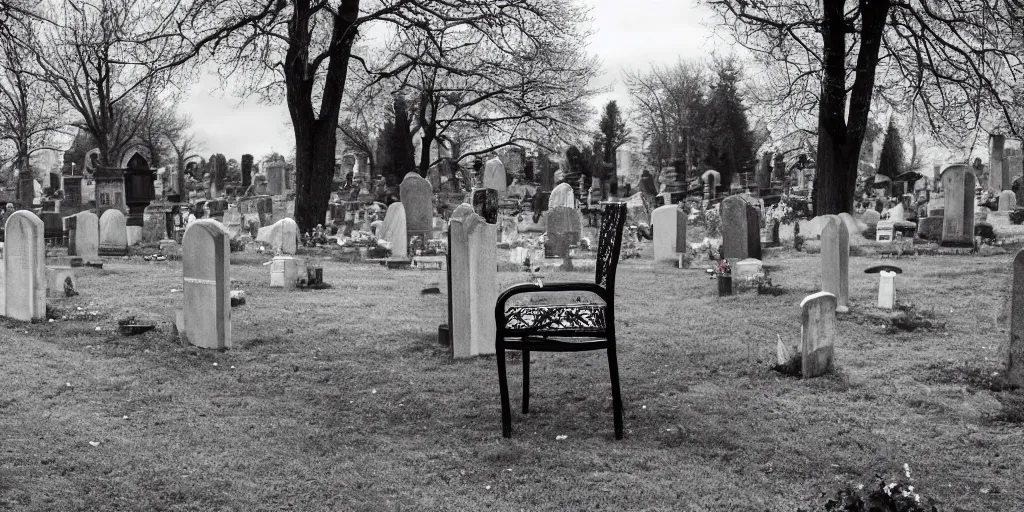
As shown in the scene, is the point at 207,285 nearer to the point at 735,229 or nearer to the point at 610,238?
the point at 610,238

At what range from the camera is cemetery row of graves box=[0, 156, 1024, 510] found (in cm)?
417

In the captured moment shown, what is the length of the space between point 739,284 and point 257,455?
27.0 feet

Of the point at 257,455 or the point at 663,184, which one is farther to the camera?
the point at 663,184

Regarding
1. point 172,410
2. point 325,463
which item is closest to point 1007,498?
point 325,463

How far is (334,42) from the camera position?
60.2ft

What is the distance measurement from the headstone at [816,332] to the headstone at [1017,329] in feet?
3.62

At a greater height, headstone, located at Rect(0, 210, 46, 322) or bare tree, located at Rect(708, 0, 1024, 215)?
bare tree, located at Rect(708, 0, 1024, 215)

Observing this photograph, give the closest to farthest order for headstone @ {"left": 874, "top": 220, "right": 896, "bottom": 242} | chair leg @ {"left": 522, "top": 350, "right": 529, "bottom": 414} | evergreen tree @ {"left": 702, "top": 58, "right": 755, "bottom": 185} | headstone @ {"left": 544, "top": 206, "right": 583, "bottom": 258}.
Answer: chair leg @ {"left": 522, "top": 350, "right": 529, "bottom": 414} → headstone @ {"left": 544, "top": 206, "right": 583, "bottom": 258} → headstone @ {"left": 874, "top": 220, "right": 896, "bottom": 242} → evergreen tree @ {"left": 702, "top": 58, "right": 755, "bottom": 185}

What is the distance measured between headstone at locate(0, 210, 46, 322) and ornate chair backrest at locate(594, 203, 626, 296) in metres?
6.01

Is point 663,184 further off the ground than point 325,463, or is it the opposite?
point 663,184

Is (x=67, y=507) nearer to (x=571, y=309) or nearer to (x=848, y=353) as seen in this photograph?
(x=571, y=309)

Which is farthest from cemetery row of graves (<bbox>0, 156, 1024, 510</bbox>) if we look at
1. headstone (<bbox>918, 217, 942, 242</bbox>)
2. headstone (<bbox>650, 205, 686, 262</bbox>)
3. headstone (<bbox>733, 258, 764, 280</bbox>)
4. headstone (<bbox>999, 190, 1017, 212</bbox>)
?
headstone (<bbox>999, 190, 1017, 212</bbox>)

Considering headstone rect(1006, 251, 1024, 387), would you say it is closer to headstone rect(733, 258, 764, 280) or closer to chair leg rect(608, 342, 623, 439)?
chair leg rect(608, 342, 623, 439)

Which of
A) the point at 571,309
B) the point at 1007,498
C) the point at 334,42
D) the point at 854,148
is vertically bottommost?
the point at 1007,498
